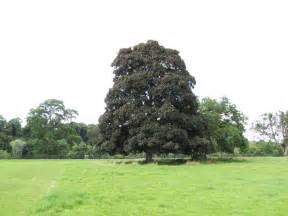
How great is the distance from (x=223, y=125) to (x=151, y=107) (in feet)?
39.6

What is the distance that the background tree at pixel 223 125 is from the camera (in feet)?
169

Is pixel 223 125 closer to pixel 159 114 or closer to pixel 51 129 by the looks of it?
pixel 159 114

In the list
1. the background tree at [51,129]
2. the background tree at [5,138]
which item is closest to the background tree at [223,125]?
the background tree at [51,129]

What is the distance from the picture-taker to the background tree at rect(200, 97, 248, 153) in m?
51.6

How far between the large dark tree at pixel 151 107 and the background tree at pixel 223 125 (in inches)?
187

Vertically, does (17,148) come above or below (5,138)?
below

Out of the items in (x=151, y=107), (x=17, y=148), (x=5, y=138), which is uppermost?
(x=151, y=107)

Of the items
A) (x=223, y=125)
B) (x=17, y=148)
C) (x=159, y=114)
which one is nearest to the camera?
(x=159, y=114)

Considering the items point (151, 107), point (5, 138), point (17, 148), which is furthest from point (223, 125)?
point (5, 138)

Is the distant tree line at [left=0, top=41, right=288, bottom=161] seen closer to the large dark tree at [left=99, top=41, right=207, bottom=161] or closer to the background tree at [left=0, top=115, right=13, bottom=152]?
the large dark tree at [left=99, top=41, right=207, bottom=161]

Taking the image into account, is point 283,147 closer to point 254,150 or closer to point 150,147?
point 254,150

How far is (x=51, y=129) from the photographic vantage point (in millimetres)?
86188

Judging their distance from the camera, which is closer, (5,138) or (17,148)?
(17,148)

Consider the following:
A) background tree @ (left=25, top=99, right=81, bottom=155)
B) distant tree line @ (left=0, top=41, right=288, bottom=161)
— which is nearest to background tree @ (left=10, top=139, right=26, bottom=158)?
background tree @ (left=25, top=99, right=81, bottom=155)
